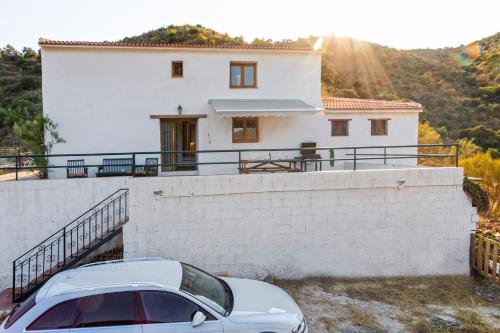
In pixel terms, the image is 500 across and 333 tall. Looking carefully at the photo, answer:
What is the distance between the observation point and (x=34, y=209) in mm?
12148

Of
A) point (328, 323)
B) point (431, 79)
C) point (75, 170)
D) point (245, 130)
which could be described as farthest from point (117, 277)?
point (431, 79)

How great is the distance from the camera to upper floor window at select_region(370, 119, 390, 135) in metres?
20.4

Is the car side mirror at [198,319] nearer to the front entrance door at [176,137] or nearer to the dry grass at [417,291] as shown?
the dry grass at [417,291]

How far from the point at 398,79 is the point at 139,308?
5850 centimetres

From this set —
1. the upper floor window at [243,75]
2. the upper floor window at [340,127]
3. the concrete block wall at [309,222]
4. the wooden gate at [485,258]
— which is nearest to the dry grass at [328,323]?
the concrete block wall at [309,222]

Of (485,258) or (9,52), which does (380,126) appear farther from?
(9,52)

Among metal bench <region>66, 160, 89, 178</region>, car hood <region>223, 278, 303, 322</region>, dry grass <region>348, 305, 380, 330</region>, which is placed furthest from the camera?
metal bench <region>66, 160, 89, 178</region>

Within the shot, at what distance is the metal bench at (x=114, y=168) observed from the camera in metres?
14.9

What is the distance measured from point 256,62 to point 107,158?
8.65 metres

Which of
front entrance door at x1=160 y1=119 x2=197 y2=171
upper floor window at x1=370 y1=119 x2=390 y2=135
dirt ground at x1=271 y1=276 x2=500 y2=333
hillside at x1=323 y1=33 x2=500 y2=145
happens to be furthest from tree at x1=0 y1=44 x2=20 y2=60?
Result: dirt ground at x1=271 y1=276 x2=500 y2=333

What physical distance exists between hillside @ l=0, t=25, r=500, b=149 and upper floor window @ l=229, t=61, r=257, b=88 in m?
26.3

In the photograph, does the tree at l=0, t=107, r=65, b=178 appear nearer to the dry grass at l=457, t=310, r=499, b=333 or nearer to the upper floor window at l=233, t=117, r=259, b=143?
the upper floor window at l=233, t=117, r=259, b=143

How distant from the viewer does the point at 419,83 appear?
54219mm

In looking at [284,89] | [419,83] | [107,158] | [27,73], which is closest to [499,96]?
[419,83]
